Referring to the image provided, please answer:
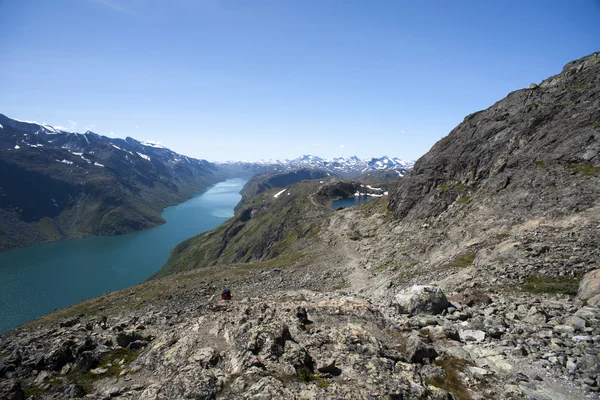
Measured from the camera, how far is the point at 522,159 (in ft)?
159

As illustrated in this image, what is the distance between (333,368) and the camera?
15219 mm

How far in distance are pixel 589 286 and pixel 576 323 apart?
15.5 ft

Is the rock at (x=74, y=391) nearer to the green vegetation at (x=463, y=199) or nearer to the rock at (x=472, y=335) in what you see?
the rock at (x=472, y=335)

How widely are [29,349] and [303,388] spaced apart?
26979mm

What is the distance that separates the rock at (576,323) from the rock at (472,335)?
4338mm

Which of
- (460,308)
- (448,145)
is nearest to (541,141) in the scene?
(448,145)

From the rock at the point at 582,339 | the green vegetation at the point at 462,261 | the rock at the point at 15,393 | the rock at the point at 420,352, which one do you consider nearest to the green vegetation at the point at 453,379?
the rock at the point at 420,352

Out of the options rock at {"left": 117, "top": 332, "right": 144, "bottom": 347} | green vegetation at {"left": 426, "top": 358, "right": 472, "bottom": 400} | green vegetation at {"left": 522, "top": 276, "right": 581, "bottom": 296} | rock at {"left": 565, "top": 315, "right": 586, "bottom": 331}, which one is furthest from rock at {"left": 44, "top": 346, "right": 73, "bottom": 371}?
green vegetation at {"left": 522, "top": 276, "right": 581, "bottom": 296}

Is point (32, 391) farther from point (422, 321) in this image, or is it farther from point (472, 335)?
point (472, 335)

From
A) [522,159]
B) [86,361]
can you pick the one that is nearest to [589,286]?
[86,361]

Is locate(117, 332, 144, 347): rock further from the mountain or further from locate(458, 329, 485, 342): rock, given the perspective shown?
locate(458, 329, 485, 342): rock

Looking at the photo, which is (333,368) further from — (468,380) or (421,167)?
(421,167)

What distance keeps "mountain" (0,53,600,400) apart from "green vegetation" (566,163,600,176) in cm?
23

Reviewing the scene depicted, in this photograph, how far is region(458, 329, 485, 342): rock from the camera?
16.9m
